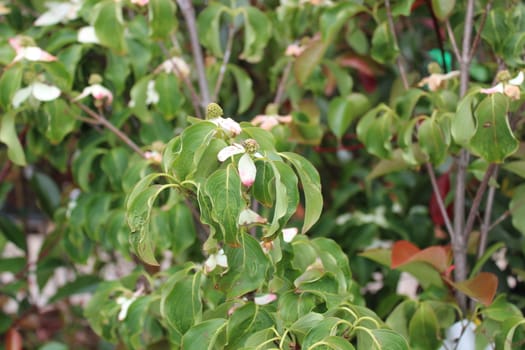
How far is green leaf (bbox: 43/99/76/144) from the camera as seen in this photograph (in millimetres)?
1347

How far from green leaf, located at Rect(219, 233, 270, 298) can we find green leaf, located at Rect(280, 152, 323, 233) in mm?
63

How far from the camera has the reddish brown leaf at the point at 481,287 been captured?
1212mm

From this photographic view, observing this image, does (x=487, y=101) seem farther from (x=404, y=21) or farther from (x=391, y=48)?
(x=404, y=21)

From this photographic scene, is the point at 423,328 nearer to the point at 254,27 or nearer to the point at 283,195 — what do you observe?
the point at 283,195

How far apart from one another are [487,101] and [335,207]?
0.74m

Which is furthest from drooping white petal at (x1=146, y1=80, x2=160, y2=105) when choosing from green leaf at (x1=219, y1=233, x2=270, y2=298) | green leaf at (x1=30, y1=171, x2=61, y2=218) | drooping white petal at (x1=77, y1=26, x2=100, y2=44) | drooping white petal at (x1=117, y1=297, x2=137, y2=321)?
green leaf at (x1=219, y1=233, x2=270, y2=298)

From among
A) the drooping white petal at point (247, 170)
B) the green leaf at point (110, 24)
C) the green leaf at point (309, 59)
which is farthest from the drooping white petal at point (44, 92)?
the drooping white petal at point (247, 170)

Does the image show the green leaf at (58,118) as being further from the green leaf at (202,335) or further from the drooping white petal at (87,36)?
the green leaf at (202,335)

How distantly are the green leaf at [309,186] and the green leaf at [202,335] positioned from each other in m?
0.15

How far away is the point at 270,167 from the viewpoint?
90 centimetres

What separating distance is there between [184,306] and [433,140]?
1.59ft

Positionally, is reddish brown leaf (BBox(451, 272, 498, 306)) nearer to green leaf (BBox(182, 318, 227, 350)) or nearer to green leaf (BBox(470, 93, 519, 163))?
green leaf (BBox(470, 93, 519, 163))

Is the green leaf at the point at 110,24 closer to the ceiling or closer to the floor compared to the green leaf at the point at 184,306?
closer to the ceiling

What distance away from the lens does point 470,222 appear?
4.37 feet
